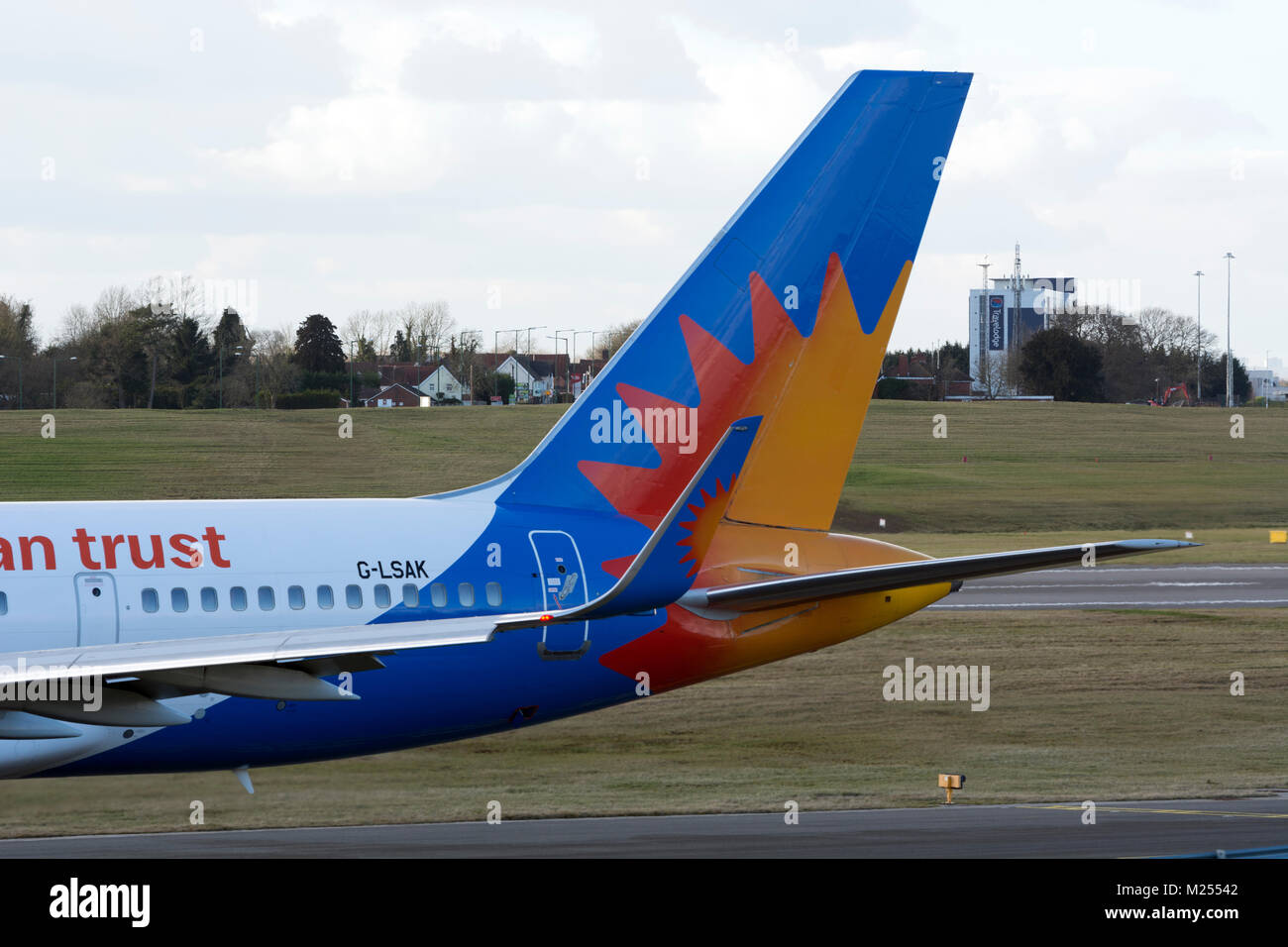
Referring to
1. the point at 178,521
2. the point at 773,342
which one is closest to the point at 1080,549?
the point at 773,342

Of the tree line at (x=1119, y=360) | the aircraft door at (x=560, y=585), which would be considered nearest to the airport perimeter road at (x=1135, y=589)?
the aircraft door at (x=560, y=585)

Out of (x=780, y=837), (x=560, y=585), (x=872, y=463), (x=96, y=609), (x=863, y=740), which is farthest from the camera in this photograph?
(x=872, y=463)

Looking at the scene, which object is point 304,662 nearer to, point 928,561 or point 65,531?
point 65,531

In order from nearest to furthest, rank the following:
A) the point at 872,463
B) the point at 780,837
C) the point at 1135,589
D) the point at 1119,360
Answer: the point at 780,837 → the point at 1135,589 → the point at 872,463 → the point at 1119,360

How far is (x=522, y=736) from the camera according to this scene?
84.6 feet

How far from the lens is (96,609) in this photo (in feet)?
52.0

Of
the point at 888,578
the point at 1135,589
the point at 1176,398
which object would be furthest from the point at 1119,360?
the point at 888,578

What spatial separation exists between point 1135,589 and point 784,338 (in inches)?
1424

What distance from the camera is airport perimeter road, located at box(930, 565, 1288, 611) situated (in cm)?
4722

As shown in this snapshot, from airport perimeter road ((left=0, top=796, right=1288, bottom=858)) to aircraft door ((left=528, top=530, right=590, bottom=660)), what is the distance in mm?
2304

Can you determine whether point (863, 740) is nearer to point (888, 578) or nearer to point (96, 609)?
point (888, 578)

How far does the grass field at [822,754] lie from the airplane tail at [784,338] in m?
4.41

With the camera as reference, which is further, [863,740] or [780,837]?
[863,740]
